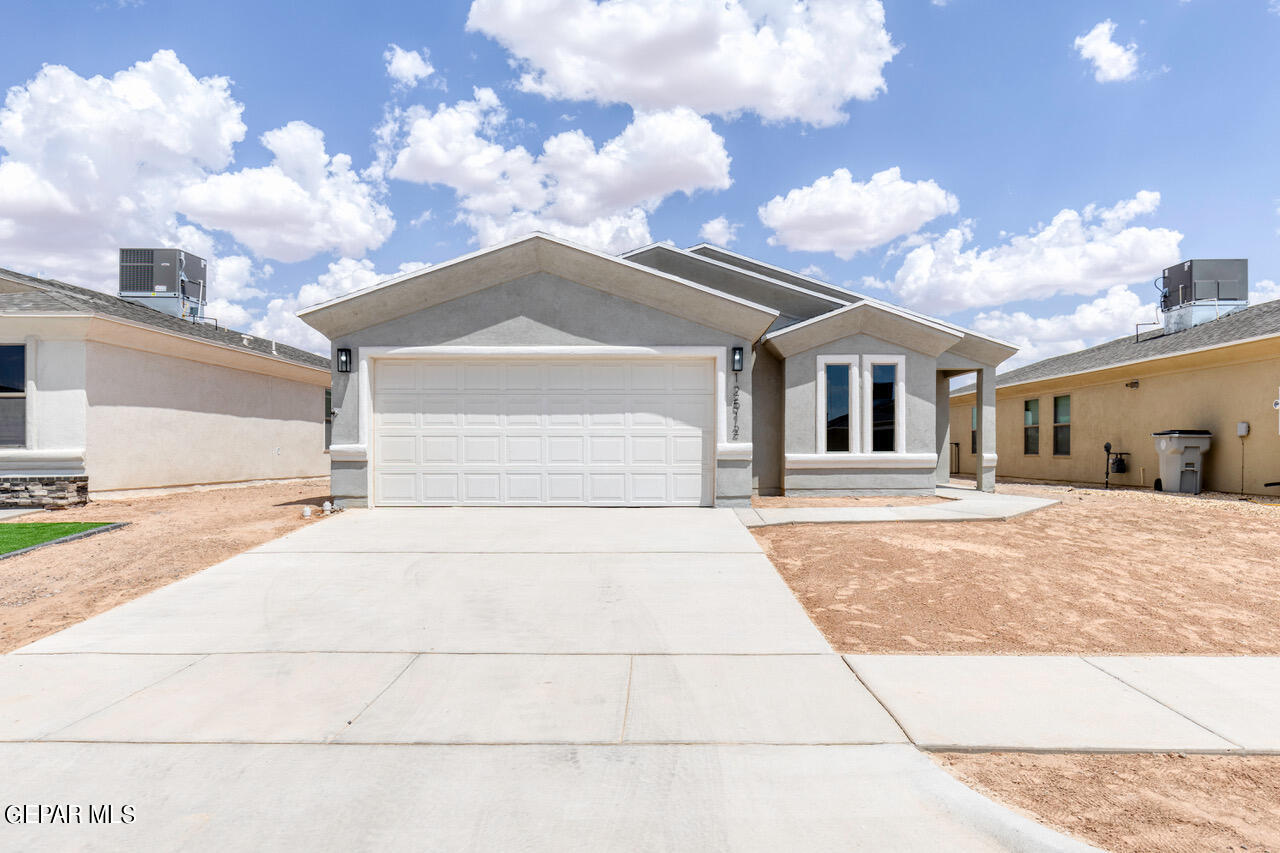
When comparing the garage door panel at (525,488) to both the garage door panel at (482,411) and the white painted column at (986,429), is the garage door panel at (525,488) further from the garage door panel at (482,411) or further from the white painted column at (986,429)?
the white painted column at (986,429)

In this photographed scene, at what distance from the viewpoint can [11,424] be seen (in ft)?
41.0

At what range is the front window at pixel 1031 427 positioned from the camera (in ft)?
68.5

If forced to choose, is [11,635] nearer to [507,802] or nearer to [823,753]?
[507,802]

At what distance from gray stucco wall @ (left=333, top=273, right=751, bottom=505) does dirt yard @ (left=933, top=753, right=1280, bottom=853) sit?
7.89 meters

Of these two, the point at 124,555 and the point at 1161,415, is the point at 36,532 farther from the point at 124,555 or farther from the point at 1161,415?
the point at 1161,415

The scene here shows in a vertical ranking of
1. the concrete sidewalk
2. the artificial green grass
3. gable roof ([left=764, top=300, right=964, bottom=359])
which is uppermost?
gable roof ([left=764, top=300, right=964, bottom=359])

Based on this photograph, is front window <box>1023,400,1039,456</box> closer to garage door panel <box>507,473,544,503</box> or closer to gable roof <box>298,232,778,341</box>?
gable roof <box>298,232,778,341</box>

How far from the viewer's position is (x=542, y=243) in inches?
424

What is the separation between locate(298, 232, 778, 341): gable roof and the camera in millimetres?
10680

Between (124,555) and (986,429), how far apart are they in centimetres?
1555

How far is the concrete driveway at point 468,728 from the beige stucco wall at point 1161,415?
13666 millimetres

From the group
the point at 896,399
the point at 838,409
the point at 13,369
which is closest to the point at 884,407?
the point at 896,399

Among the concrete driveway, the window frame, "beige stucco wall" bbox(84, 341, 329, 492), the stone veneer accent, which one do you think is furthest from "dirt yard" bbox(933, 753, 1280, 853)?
the window frame

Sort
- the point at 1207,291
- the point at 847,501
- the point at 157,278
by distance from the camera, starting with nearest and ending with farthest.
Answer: the point at 847,501
the point at 157,278
the point at 1207,291
